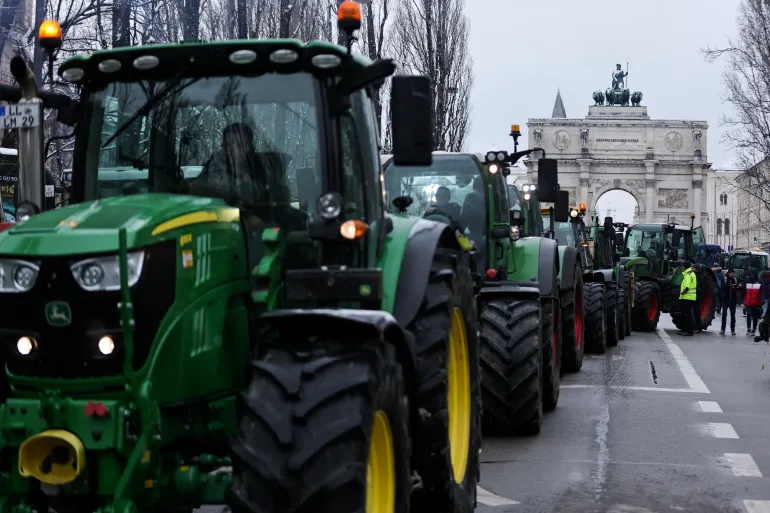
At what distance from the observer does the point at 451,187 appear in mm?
11062

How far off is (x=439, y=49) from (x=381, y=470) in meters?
35.1

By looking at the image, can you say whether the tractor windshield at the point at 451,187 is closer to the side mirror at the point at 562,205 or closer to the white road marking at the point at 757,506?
the white road marking at the point at 757,506

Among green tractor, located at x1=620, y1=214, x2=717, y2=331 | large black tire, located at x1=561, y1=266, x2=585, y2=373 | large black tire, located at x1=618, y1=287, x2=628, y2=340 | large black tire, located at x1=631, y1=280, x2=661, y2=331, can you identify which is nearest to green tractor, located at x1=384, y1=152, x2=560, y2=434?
large black tire, located at x1=561, y1=266, x2=585, y2=373

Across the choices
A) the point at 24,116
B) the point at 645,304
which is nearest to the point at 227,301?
the point at 24,116

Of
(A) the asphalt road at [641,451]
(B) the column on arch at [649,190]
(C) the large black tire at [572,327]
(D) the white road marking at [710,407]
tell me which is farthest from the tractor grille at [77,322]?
(B) the column on arch at [649,190]

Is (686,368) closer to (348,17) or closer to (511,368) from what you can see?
(511,368)

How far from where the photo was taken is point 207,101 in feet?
17.1

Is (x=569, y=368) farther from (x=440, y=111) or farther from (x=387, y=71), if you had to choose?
(x=440, y=111)

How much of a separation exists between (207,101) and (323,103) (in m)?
0.51

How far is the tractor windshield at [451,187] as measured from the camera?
1091 centimetres

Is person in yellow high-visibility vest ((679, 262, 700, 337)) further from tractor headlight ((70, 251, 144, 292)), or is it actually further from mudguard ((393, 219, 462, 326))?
tractor headlight ((70, 251, 144, 292))

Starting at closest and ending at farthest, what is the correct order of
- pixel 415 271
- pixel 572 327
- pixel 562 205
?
pixel 415 271
pixel 572 327
pixel 562 205

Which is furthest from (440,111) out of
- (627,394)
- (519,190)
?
(627,394)

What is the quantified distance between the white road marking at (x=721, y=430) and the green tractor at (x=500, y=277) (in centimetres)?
153
